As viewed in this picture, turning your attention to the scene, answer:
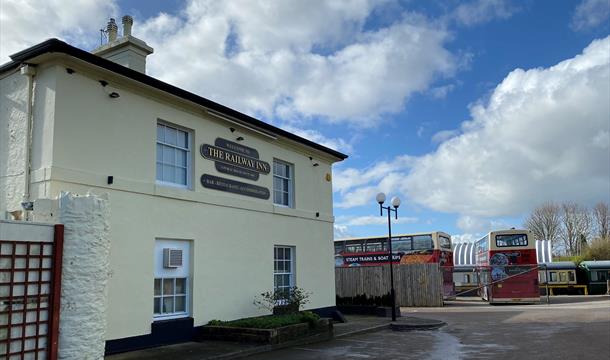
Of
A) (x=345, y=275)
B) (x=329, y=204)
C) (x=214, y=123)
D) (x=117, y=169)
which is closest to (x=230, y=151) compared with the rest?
(x=214, y=123)

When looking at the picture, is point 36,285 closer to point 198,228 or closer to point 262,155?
point 198,228

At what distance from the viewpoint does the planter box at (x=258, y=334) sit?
1304 cm

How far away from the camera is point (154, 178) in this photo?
513 inches

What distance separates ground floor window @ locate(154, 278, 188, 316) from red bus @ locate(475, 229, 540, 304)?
2056 cm

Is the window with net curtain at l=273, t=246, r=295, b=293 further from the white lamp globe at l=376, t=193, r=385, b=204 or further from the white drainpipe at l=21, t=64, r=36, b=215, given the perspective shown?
the white drainpipe at l=21, t=64, r=36, b=215

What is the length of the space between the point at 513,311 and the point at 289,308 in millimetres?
13003

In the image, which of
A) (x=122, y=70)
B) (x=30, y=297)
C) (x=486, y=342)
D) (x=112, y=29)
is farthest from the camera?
(x=112, y=29)

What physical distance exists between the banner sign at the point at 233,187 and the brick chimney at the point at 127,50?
143 inches

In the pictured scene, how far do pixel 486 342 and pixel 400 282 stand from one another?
15031mm

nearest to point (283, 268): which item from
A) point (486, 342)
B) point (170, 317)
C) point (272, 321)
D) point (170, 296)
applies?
point (272, 321)

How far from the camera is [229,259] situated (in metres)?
15.2

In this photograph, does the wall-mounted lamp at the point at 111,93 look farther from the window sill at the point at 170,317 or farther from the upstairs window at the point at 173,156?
the window sill at the point at 170,317

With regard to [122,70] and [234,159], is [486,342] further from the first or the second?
[122,70]

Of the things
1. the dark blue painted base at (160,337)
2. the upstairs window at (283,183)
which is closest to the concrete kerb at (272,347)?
the dark blue painted base at (160,337)
